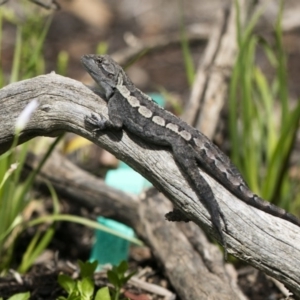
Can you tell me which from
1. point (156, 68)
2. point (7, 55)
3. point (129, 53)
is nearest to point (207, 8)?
point (156, 68)

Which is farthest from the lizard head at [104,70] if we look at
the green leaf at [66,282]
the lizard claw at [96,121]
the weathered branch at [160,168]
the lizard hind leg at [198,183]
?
the green leaf at [66,282]

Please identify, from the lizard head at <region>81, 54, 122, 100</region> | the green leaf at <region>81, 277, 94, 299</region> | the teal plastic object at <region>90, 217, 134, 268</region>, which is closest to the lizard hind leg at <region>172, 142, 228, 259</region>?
the lizard head at <region>81, 54, 122, 100</region>

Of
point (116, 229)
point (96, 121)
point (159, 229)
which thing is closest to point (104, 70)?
point (96, 121)

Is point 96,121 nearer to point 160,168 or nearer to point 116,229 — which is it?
point 160,168

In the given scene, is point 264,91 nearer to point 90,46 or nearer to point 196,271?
point 196,271

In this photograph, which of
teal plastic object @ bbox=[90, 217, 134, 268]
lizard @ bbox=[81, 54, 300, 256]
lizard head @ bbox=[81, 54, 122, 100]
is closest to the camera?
lizard @ bbox=[81, 54, 300, 256]

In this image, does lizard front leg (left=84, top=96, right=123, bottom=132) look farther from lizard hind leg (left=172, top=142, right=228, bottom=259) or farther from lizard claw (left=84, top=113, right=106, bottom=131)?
lizard hind leg (left=172, top=142, right=228, bottom=259)

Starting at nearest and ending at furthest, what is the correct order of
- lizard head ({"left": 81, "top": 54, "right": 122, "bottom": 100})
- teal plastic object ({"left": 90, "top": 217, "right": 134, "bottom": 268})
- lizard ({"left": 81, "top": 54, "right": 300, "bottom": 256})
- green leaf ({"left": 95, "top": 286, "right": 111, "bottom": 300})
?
green leaf ({"left": 95, "top": 286, "right": 111, "bottom": 300}), lizard ({"left": 81, "top": 54, "right": 300, "bottom": 256}), lizard head ({"left": 81, "top": 54, "right": 122, "bottom": 100}), teal plastic object ({"left": 90, "top": 217, "right": 134, "bottom": 268})

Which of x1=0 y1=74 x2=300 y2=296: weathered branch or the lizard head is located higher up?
the lizard head
